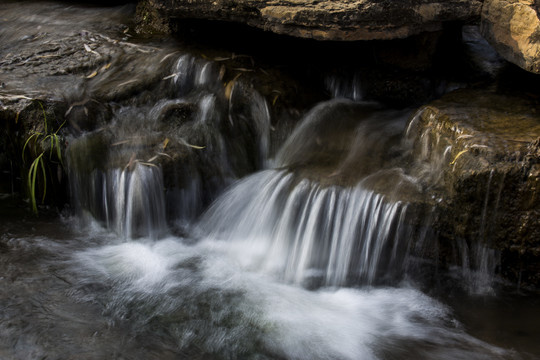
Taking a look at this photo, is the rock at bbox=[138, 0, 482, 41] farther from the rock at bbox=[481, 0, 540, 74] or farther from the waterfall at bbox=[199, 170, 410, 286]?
the waterfall at bbox=[199, 170, 410, 286]

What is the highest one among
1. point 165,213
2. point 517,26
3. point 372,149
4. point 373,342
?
point 517,26

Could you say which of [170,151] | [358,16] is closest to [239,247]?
[170,151]

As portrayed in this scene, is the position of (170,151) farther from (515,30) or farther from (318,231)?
(515,30)

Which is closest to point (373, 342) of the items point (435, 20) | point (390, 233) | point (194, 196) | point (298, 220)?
point (390, 233)

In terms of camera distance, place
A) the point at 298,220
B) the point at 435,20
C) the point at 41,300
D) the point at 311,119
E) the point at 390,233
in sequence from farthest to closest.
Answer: the point at 311,119, the point at 435,20, the point at 298,220, the point at 390,233, the point at 41,300

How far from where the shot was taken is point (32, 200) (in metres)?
4.64

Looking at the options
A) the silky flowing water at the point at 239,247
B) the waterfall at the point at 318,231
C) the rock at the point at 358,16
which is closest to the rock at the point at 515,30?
the rock at the point at 358,16

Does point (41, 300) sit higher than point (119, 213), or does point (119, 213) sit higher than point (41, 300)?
point (119, 213)

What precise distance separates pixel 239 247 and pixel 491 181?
195 centimetres

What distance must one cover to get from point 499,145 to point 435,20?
1.38 m

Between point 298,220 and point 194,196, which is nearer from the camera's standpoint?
point 298,220

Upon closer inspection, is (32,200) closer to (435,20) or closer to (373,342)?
(373,342)

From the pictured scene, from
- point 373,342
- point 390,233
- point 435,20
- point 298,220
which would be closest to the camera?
point 373,342

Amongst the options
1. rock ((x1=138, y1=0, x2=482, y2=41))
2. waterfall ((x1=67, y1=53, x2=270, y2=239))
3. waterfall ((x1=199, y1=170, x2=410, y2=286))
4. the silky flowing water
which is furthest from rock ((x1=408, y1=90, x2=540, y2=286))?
waterfall ((x1=67, y1=53, x2=270, y2=239))
